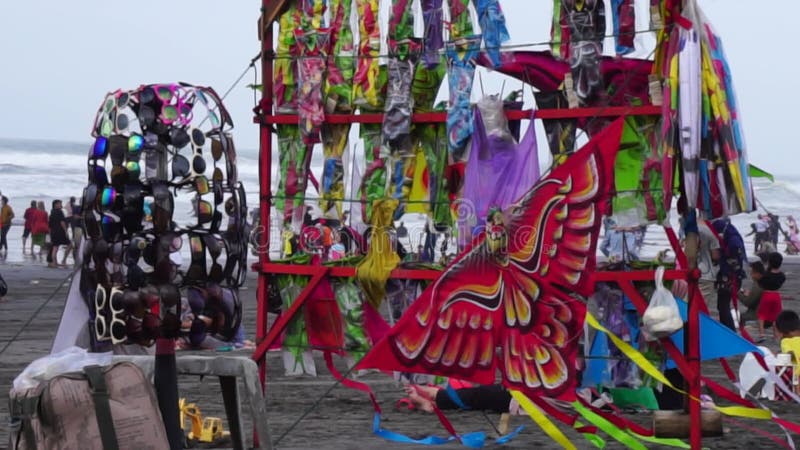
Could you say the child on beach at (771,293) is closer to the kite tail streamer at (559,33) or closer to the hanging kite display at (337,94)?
the hanging kite display at (337,94)

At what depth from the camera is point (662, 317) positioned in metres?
8.52

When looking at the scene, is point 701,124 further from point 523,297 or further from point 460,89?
point 460,89

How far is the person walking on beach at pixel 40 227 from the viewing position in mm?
37566

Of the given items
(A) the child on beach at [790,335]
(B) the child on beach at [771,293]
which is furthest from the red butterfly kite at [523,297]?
(B) the child on beach at [771,293]

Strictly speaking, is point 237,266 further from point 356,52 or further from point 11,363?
point 11,363

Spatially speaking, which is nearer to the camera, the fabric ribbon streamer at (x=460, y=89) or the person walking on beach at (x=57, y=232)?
the fabric ribbon streamer at (x=460, y=89)

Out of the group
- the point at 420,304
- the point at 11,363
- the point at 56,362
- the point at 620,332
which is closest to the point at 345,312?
the point at 420,304

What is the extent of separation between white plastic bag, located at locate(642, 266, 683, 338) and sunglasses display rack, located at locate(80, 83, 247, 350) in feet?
7.65

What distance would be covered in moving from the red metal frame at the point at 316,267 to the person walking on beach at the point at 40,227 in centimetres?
2836

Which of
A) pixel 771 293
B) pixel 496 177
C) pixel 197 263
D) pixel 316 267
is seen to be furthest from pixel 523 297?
pixel 771 293

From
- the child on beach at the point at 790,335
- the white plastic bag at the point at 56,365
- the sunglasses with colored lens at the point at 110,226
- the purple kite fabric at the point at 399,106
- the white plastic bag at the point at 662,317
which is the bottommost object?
the child on beach at the point at 790,335

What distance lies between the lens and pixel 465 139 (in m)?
9.30

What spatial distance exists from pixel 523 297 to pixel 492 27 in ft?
5.93

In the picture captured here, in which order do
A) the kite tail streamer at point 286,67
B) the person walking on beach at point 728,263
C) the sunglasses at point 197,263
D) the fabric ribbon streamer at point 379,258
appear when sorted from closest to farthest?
the sunglasses at point 197,263, the fabric ribbon streamer at point 379,258, the kite tail streamer at point 286,67, the person walking on beach at point 728,263
